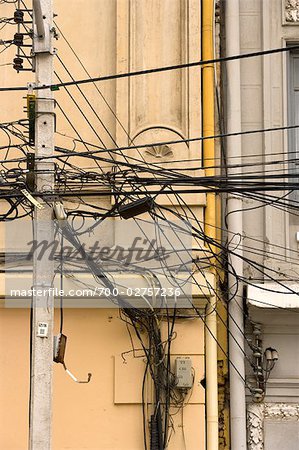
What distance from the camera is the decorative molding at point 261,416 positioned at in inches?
384

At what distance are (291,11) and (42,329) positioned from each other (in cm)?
528

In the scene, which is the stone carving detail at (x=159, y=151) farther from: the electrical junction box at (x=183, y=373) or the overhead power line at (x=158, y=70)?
the electrical junction box at (x=183, y=373)

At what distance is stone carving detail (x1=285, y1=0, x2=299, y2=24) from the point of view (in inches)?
422

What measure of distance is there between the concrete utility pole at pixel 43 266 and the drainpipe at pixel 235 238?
8.74 feet

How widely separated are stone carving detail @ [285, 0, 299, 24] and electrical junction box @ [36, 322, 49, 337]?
5.11 metres

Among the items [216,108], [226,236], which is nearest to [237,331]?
[226,236]

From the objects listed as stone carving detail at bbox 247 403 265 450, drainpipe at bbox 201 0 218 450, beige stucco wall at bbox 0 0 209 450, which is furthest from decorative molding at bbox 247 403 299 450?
beige stucco wall at bbox 0 0 209 450

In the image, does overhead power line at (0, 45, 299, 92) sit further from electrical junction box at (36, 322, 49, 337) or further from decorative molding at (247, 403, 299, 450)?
decorative molding at (247, 403, 299, 450)


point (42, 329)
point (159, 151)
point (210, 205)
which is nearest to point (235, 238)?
point (210, 205)

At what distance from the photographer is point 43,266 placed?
309 inches

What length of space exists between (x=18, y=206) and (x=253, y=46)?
335 cm

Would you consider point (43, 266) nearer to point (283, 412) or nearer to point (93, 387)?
point (93, 387)

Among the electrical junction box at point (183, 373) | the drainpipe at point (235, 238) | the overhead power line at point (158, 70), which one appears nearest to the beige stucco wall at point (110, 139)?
the electrical junction box at point (183, 373)

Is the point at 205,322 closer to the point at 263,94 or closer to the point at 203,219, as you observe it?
the point at 203,219
